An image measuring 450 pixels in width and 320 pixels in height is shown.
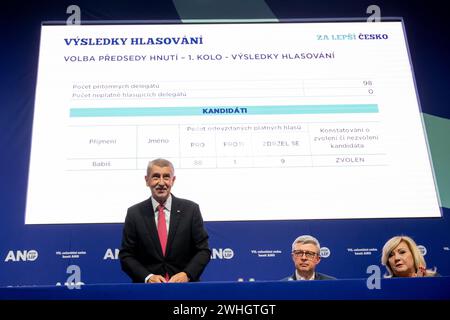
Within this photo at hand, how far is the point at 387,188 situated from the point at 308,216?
0.99 feet

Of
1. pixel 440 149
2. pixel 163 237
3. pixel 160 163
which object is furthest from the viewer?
pixel 440 149

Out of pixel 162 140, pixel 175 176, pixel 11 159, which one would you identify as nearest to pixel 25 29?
pixel 11 159

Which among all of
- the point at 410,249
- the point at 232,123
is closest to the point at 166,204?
the point at 232,123

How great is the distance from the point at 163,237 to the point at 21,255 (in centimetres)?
49

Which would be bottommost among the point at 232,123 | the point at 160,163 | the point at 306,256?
the point at 306,256

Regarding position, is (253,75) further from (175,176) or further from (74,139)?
(74,139)

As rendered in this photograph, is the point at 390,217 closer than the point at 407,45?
Yes

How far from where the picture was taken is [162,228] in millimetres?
1704

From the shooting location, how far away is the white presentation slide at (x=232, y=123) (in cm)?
178

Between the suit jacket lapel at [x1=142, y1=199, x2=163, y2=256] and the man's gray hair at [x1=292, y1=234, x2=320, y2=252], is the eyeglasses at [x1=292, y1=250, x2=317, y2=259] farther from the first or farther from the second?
the suit jacket lapel at [x1=142, y1=199, x2=163, y2=256]

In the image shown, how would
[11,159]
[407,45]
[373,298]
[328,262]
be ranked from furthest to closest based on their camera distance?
[407,45] < [11,159] < [328,262] < [373,298]

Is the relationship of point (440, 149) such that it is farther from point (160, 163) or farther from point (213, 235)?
point (160, 163)

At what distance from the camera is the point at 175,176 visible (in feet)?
5.86

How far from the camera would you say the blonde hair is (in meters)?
1.69
